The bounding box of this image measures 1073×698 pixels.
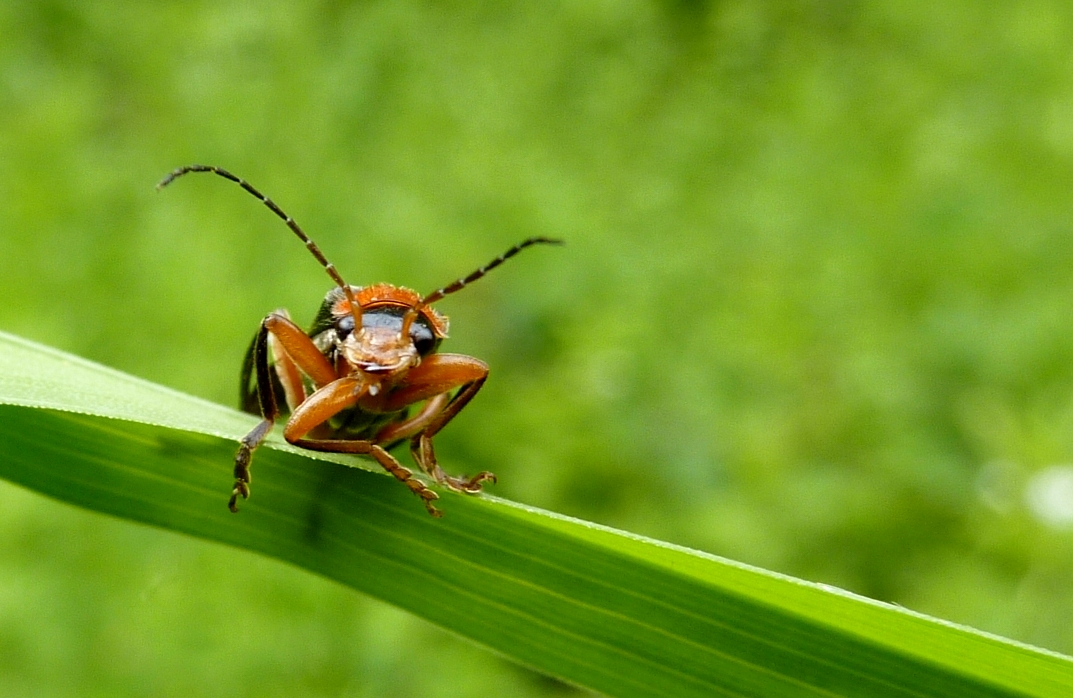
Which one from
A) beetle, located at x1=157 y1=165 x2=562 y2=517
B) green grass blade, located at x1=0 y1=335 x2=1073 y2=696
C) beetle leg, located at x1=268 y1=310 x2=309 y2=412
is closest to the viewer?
green grass blade, located at x1=0 y1=335 x2=1073 y2=696

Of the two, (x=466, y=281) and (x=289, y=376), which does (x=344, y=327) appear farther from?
(x=289, y=376)

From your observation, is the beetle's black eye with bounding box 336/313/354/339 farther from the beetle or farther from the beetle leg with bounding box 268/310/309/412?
the beetle leg with bounding box 268/310/309/412

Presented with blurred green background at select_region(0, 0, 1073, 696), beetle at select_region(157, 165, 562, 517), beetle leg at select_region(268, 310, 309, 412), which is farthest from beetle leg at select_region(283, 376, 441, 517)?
blurred green background at select_region(0, 0, 1073, 696)

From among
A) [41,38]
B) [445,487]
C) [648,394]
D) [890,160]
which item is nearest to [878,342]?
[648,394]

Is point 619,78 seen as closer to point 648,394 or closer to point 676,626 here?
point 648,394

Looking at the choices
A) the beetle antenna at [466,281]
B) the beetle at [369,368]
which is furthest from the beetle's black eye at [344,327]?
the beetle antenna at [466,281]

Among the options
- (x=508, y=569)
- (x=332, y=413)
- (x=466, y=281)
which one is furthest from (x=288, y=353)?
(x=508, y=569)
